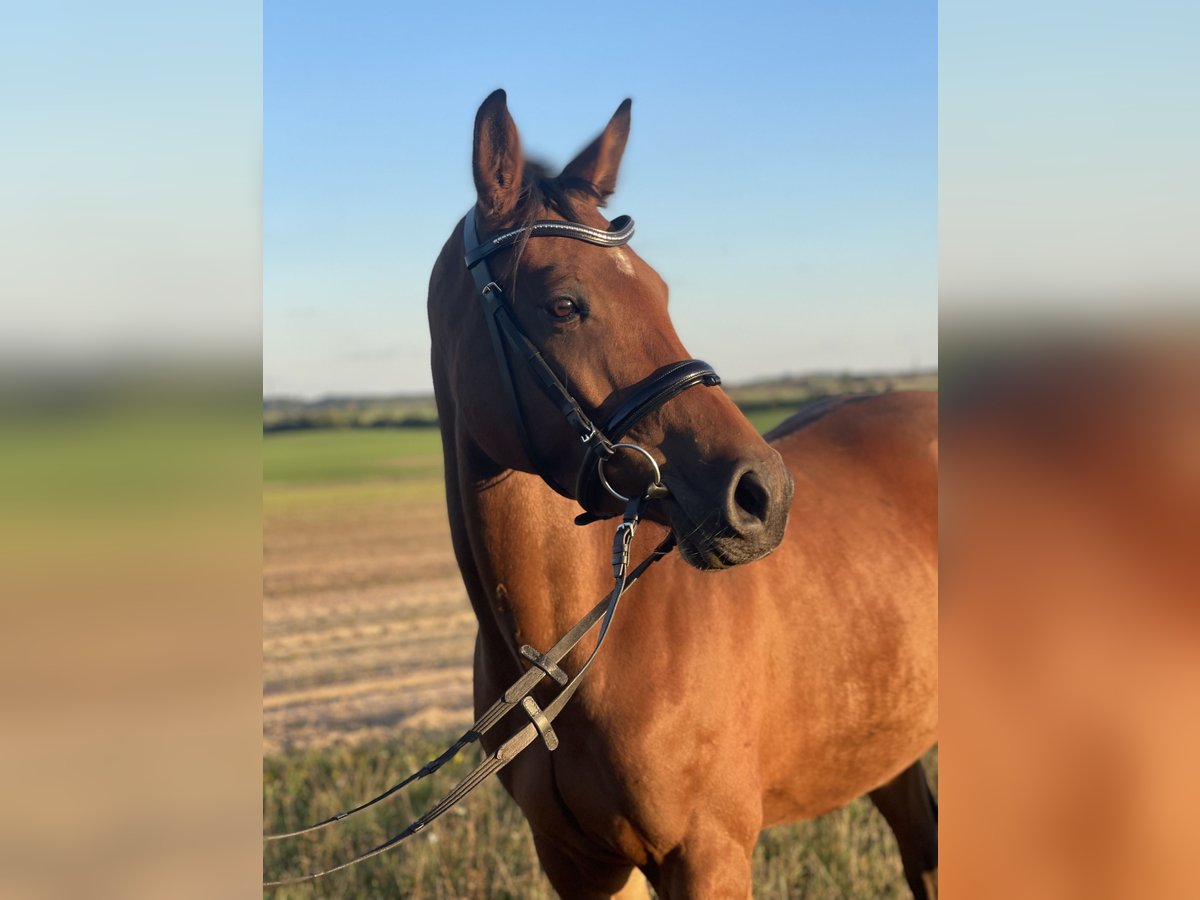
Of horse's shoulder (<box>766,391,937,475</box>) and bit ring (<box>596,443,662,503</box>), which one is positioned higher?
horse's shoulder (<box>766,391,937,475</box>)

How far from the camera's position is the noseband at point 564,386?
224cm

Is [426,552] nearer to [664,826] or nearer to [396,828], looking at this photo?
[396,828]

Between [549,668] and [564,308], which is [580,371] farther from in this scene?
[549,668]

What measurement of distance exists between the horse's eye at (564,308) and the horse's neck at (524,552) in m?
0.47

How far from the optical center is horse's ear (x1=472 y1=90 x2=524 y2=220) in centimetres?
252

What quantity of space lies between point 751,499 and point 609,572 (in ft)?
2.25

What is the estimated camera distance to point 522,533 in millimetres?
2605

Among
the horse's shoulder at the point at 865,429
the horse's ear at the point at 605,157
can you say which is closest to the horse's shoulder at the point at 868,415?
the horse's shoulder at the point at 865,429

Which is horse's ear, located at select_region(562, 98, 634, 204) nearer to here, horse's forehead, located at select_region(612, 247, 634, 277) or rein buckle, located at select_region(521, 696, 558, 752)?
horse's forehead, located at select_region(612, 247, 634, 277)

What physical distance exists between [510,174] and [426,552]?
1321 cm

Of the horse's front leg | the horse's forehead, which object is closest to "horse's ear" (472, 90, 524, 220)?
the horse's forehead
